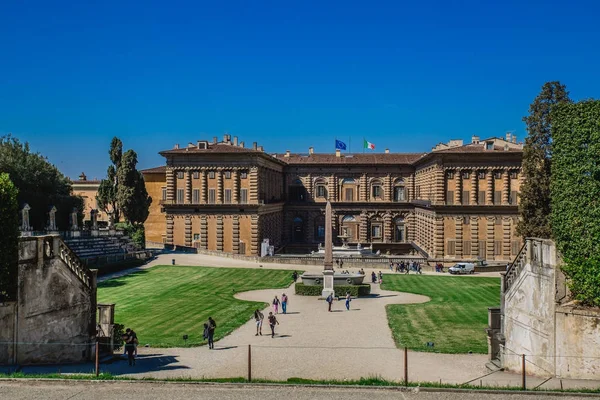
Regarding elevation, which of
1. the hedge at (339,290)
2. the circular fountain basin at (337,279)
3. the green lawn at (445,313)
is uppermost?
the circular fountain basin at (337,279)

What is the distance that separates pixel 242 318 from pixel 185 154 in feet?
117

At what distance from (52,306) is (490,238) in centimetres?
4935

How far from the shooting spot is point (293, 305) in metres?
35.4

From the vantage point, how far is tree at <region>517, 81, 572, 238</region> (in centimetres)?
3719

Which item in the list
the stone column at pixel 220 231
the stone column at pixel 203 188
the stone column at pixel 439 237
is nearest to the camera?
the stone column at pixel 439 237

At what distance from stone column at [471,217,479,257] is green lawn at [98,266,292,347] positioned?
21727mm

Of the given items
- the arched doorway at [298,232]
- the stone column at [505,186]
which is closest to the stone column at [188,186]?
the arched doorway at [298,232]

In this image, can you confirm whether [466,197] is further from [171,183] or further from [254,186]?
[171,183]

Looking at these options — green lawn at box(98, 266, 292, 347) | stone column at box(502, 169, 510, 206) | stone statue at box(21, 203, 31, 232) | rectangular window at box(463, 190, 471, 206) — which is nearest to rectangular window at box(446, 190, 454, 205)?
rectangular window at box(463, 190, 471, 206)

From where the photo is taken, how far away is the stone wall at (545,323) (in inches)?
664

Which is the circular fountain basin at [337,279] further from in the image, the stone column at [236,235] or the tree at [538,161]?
the stone column at [236,235]

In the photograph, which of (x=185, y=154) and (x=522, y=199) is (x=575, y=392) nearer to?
(x=522, y=199)

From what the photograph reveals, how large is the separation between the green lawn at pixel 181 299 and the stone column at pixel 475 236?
21.7 m

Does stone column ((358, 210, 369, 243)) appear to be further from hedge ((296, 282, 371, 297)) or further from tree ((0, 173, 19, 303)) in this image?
tree ((0, 173, 19, 303))
